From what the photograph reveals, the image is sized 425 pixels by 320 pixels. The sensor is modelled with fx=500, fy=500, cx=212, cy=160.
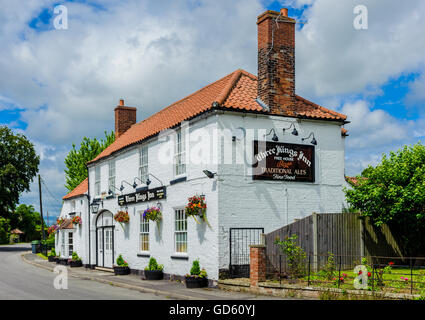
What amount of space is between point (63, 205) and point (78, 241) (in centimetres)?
593

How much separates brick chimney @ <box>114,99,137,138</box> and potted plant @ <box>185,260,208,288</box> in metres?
16.8

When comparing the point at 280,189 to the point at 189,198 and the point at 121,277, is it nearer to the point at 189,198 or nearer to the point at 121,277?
the point at 189,198

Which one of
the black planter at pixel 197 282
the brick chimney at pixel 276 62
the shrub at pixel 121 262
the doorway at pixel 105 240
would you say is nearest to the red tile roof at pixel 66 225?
the doorway at pixel 105 240

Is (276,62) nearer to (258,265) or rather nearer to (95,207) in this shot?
(258,265)

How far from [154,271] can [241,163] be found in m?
6.19

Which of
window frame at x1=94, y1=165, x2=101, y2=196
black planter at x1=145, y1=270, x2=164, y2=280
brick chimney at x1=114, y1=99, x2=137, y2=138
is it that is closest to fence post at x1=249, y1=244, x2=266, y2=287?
black planter at x1=145, y1=270, x2=164, y2=280

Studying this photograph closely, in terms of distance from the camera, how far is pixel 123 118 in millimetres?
32875

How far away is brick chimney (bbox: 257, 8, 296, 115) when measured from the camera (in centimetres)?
1866

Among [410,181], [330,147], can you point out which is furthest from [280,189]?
[410,181]

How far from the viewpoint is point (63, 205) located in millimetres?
36344

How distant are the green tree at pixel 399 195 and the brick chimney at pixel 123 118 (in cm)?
1797

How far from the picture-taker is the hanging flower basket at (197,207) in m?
17.6

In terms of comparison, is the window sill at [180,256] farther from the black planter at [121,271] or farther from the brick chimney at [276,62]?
the brick chimney at [276,62]

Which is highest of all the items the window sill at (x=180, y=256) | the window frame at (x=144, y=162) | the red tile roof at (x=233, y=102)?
the red tile roof at (x=233, y=102)
